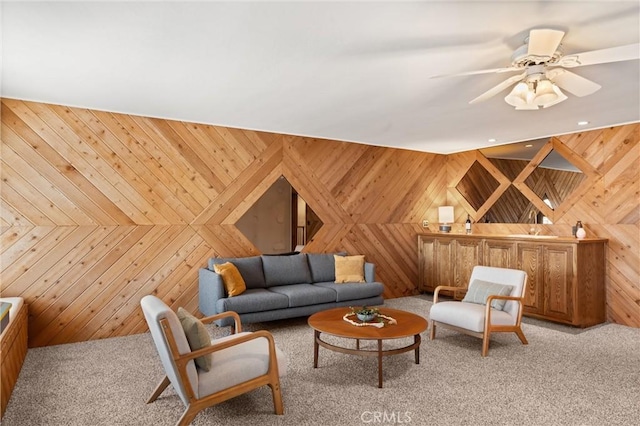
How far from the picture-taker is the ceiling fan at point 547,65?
2558mm

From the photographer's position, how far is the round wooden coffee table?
3074 mm

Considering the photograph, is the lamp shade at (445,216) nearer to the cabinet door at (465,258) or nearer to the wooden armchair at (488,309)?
the cabinet door at (465,258)

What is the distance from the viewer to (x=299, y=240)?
19.4 ft

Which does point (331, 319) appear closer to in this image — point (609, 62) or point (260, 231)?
point (260, 231)

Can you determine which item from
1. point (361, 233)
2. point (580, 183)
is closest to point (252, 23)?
point (361, 233)

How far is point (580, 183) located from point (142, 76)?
225 inches

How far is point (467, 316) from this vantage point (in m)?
3.95

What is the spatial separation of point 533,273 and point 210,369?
455 cm

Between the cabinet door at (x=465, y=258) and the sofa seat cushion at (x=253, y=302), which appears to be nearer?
the sofa seat cushion at (x=253, y=302)

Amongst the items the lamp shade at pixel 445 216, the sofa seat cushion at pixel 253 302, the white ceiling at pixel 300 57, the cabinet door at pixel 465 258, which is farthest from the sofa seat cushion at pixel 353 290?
the lamp shade at pixel 445 216

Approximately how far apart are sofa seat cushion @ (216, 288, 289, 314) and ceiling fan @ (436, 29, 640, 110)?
9.92ft

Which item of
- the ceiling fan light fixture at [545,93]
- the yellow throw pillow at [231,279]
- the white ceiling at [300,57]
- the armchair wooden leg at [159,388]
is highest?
the white ceiling at [300,57]

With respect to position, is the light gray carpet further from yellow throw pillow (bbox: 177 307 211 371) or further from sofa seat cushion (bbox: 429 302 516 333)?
yellow throw pillow (bbox: 177 307 211 371)

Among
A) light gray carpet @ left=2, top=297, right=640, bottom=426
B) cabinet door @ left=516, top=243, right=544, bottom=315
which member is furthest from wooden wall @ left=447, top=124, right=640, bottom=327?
light gray carpet @ left=2, top=297, right=640, bottom=426
